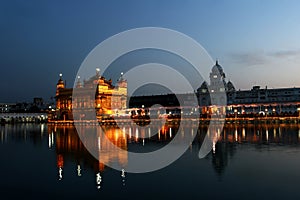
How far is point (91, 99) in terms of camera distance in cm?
8662

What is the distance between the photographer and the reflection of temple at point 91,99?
283 ft

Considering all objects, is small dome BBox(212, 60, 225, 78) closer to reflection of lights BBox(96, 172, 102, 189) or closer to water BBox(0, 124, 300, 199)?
water BBox(0, 124, 300, 199)

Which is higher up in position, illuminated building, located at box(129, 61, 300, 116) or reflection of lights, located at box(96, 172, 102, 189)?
illuminated building, located at box(129, 61, 300, 116)

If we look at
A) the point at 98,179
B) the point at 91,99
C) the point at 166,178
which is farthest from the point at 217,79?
the point at 98,179

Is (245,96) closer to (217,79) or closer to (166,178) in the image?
(217,79)

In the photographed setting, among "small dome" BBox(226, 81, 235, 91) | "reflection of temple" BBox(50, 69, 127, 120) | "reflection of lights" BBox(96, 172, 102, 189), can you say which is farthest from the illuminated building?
"reflection of lights" BBox(96, 172, 102, 189)

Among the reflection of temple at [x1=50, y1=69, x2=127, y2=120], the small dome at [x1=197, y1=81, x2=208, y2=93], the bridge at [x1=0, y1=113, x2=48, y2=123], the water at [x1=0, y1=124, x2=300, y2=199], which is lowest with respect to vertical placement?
the water at [x1=0, y1=124, x2=300, y2=199]

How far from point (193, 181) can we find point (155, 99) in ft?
331

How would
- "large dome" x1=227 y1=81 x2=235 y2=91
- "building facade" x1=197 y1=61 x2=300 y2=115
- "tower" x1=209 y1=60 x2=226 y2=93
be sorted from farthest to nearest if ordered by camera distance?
"large dome" x1=227 y1=81 x2=235 y2=91 < "tower" x1=209 y1=60 x2=226 y2=93 < "building facade" x1=197 y1=61 x2=300 y2=115

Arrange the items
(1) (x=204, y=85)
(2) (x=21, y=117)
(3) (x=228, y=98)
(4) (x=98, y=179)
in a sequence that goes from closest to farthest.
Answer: (4) (x=98, y=179), (3) (x=228, y=98), (1) (x=204, y=85), (2) (x=21, y=117)

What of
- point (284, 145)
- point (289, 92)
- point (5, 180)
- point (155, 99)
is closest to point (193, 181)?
point (5, 180)

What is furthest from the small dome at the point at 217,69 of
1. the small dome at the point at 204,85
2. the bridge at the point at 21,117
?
the bridge at the point at 21,117

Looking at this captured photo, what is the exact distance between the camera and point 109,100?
9006 cm

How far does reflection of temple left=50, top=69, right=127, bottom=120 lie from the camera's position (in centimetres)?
8612
